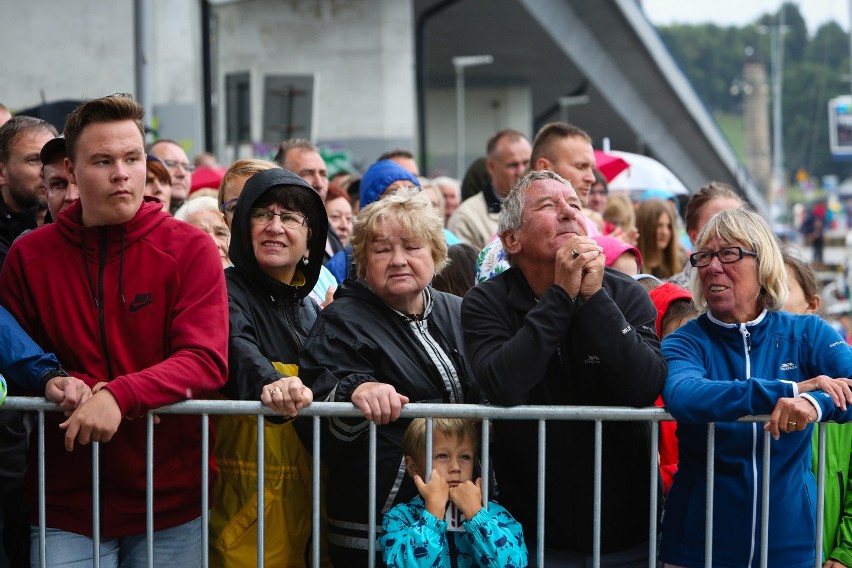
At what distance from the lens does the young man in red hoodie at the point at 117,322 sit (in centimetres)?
426

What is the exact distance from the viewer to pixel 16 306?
433 cm

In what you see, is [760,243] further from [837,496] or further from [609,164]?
[609,164]

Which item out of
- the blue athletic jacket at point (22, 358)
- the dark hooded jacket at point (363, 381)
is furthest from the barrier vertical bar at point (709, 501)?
the blue athletic jacket at point (22, 358)

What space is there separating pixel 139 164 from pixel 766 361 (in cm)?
234

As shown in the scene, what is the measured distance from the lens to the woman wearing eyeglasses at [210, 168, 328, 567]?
14.6 feet

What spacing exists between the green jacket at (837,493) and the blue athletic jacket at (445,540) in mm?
1175

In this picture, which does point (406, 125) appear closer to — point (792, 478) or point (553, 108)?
point (792, 478)

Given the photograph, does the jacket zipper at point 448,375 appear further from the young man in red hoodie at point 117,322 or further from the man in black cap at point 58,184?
the man in black cap at point 58,184

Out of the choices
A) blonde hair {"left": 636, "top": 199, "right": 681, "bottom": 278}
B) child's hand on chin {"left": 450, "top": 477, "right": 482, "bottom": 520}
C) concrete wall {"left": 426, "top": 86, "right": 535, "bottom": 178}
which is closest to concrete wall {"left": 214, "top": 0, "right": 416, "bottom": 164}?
blonde hair {"left": 636, "top": 199, "right": 681, "bottom": 278}

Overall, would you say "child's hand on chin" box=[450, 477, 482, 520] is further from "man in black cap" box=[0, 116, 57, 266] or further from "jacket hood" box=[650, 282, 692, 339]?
"man in black cap" box=[0, 116, 57, 266]

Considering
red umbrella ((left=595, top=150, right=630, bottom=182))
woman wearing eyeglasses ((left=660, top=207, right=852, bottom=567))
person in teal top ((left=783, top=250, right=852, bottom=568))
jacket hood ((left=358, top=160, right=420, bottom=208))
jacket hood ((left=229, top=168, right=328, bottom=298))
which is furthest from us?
red umbrella ((left=595, top=150, right=630, bottom=182))

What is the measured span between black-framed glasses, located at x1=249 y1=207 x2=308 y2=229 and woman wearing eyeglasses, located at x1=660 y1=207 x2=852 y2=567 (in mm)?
1510

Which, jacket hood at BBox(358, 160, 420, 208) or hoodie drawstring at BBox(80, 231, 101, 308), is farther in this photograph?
jacket hood at BBox(358, 160, 420, 208)

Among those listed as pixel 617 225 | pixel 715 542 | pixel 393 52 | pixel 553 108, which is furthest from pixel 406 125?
pixel 553 108
